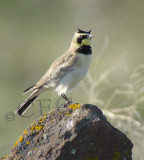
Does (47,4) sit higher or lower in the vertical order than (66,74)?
lower

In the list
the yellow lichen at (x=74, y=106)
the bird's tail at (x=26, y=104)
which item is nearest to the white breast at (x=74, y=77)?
the bird's tail at (x=26, y=104)

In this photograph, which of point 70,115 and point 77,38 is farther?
point 77,38

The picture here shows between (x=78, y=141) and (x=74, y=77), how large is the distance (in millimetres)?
2145

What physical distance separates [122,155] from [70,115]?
66 centimetres

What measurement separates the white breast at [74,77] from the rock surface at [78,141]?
1.84m

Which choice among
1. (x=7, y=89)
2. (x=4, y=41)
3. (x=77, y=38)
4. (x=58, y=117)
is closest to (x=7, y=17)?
(x=4, y=41)

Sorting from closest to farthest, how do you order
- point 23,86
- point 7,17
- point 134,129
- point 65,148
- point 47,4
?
point 65,148
point 134,129
point 23,86
point 7,17
point 47,4

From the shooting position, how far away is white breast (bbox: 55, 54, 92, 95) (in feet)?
23.7

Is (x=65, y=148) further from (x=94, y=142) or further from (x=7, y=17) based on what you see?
(x=7, y=17)

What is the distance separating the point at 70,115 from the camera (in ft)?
17.7

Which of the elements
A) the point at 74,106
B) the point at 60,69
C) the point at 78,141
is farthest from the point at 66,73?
the point at 78,141

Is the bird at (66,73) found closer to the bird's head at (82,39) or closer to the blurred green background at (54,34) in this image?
the bird's head at (82,39)

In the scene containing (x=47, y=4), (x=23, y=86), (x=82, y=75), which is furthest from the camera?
(x=47, y=4)

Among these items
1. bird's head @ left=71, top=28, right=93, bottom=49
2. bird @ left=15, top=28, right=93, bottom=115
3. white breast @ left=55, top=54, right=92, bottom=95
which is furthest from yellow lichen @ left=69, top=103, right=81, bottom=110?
bird's head @ left=71, top=28, right=93, bottom=49
